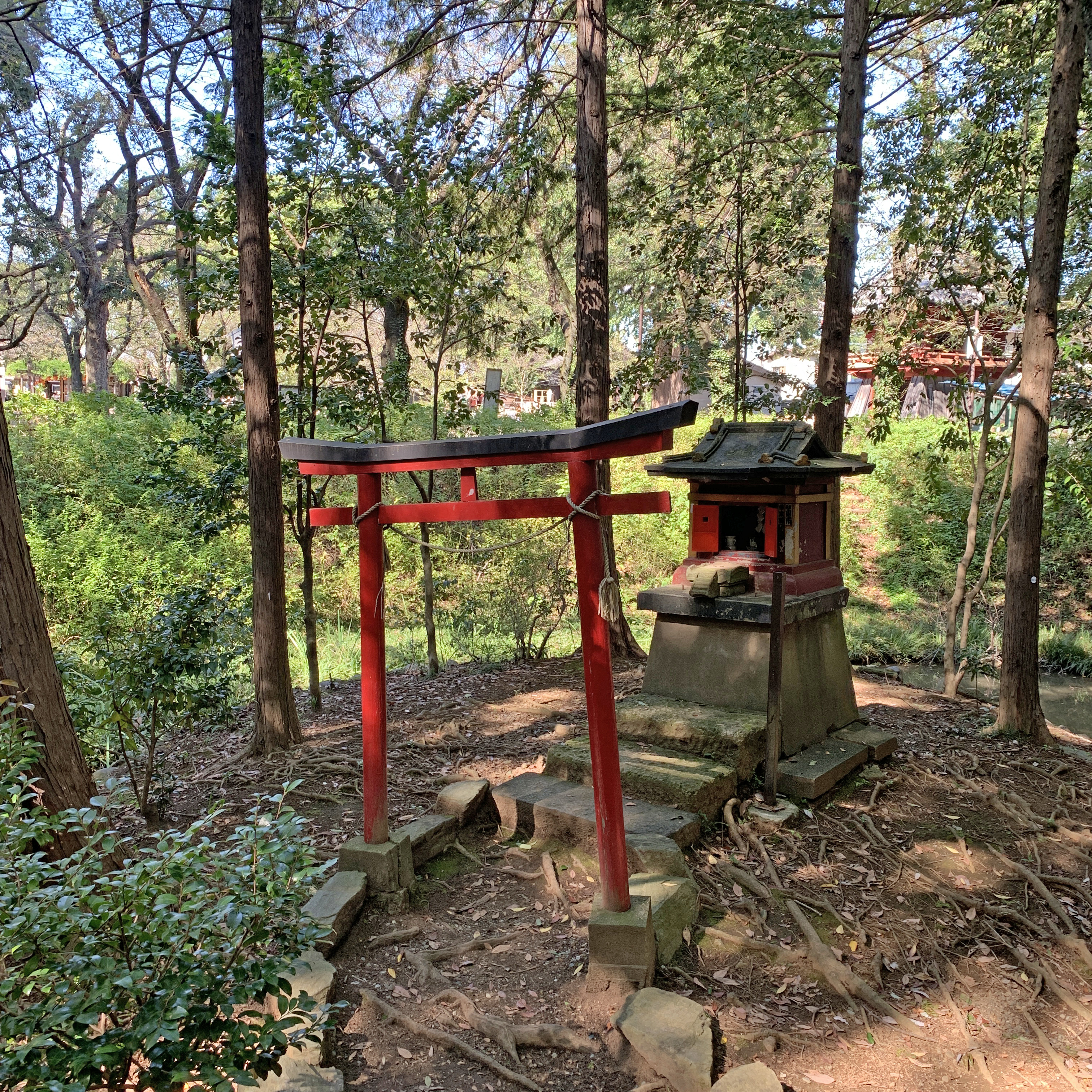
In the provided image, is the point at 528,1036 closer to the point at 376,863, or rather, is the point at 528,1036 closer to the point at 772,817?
the point at 376,863

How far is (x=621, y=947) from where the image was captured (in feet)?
11.3

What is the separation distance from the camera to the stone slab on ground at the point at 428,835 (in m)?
4.46

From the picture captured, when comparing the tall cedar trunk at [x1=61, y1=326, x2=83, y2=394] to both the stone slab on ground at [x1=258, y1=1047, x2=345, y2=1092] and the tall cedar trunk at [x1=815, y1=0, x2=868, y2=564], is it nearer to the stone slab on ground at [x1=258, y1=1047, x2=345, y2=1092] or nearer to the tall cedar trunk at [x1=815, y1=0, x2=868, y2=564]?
the tall cedar trunk at [x1=815, y1=0, x2=868, y2=564]

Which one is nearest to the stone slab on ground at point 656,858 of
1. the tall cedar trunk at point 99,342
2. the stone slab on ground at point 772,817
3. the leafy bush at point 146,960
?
the stone slab on ground at point 772,817

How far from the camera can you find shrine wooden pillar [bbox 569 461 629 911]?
11.3 ft

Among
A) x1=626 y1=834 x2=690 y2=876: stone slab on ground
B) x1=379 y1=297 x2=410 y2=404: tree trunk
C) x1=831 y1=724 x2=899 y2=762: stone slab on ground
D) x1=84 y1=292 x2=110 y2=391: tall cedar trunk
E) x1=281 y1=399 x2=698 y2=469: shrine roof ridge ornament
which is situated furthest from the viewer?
x1=84 y1=292 x2=110 y2=391: tall cedar trunk

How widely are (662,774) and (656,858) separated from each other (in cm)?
89

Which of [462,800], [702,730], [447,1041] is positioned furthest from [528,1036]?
[702,730]

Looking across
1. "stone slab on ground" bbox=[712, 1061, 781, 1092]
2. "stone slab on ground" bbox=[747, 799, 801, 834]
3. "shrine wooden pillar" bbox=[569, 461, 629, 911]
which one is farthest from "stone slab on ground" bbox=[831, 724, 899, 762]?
"stone slab on ground" bbox=[712, 1061, 781, 1092]

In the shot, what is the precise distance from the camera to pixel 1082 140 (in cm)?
998

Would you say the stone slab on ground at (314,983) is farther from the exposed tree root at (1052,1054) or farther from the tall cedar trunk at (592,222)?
the tall cedar trunk at (592,222)

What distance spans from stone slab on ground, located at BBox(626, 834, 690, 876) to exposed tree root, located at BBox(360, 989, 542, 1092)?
126 cm

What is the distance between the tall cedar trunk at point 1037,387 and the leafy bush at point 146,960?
20.8 ft

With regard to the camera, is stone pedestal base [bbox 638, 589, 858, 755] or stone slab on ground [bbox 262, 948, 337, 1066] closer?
stone slab on ground [bbox 262, 948, 337, 1066]
